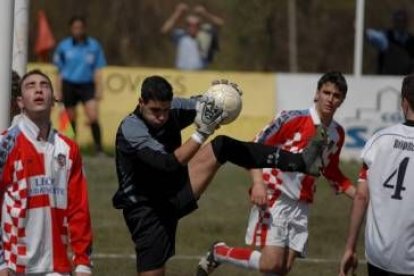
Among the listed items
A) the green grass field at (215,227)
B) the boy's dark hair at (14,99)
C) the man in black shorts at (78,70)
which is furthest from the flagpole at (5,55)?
the man in black shorts at (78,70)

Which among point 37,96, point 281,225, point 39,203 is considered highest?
point 37,96

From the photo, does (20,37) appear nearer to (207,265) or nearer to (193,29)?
(207,265)

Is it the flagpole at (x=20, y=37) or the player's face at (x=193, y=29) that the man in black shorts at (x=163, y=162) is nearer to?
the flagpole at (x=20, y=37)

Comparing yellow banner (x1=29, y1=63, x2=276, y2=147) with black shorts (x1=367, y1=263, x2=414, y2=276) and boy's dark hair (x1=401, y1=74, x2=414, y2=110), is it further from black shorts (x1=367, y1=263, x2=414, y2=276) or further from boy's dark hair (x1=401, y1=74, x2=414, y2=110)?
boy's dark hair (x1=401, y1=74, x2=414, y2=110)

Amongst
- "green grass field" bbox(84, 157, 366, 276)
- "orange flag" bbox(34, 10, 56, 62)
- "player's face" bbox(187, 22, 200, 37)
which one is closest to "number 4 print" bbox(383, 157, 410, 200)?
"green grass field" bbox(84, 157, 366, 276)

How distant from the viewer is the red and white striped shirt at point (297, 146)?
36.8ft

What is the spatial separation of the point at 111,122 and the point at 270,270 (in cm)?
1005

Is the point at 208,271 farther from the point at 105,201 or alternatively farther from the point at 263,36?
the point at 263,36

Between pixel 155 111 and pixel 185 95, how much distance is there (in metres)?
11.1

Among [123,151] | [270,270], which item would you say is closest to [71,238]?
[123,151]

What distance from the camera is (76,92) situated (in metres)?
21.0

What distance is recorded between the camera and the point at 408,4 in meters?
31.2

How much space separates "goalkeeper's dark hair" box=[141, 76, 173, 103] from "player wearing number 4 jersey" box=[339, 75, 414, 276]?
1653mm

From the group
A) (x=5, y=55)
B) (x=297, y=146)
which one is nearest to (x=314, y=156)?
(x=297, y=146)
